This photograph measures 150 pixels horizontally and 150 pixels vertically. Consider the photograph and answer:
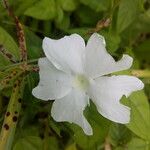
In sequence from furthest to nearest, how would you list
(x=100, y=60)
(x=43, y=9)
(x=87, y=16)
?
(x=87, y=16) → (x=43, y=9) → (x=100, y=60)

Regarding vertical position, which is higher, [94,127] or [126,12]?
[126,12]

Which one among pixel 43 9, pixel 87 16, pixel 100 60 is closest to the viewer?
pixel 100 60

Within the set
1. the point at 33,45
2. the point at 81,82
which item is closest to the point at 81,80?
the point at 81,82

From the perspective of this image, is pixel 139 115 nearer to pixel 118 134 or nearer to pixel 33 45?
pixel 118 134

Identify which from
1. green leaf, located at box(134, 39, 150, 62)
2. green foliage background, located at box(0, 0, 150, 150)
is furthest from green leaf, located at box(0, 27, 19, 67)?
green leaf, located at box(134, 39, 150, 62)

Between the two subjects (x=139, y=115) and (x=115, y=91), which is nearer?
(x=115, y=91)

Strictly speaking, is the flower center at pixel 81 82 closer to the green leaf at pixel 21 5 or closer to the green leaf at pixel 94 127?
the green leaf at pixel 94 127
